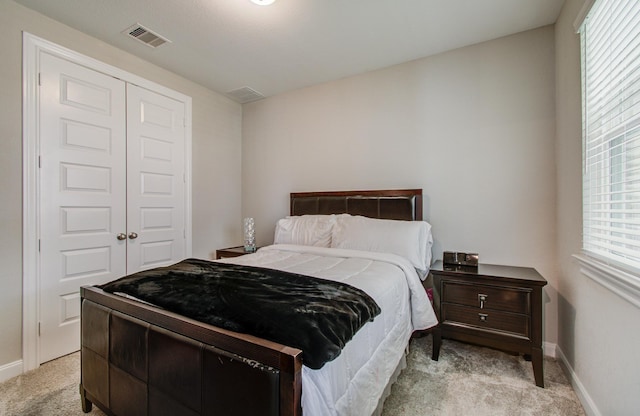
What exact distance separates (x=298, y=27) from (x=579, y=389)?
3.25 meters

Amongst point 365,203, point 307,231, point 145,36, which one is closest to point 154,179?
point 145,36

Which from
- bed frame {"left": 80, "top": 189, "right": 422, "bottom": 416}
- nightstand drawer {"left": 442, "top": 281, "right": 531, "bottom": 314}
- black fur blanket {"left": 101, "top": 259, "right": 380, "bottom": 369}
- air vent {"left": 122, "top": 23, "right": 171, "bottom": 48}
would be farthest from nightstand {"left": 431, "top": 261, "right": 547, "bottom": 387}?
air vent {"left": 122, "top": 23, "right": 171, "bottom": 48}

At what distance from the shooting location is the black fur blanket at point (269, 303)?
3.31ft

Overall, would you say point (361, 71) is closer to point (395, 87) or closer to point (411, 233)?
point (395, 87)

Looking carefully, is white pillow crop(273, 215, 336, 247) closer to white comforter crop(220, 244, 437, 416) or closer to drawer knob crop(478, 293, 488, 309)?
white comforter crop(220, 244, 437, 416)

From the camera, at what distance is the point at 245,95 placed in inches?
149

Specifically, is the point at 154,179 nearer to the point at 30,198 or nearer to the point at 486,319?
the point at 30,198

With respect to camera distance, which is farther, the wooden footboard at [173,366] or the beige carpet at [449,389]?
the beige carpet at [449,389]

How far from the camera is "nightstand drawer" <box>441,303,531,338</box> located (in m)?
1.96

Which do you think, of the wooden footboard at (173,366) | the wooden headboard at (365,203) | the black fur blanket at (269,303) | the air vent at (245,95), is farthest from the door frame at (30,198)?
the wooden headboard at (365,203)

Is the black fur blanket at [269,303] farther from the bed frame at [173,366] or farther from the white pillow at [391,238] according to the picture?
the white pillow at [391,238]

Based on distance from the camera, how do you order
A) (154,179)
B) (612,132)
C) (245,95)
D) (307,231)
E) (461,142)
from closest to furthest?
(612,132)
(461,142)
(307,231)
(154,179)
(245,95)

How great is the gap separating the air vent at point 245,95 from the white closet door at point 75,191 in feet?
4.20

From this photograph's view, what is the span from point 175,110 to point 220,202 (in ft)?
4.02
